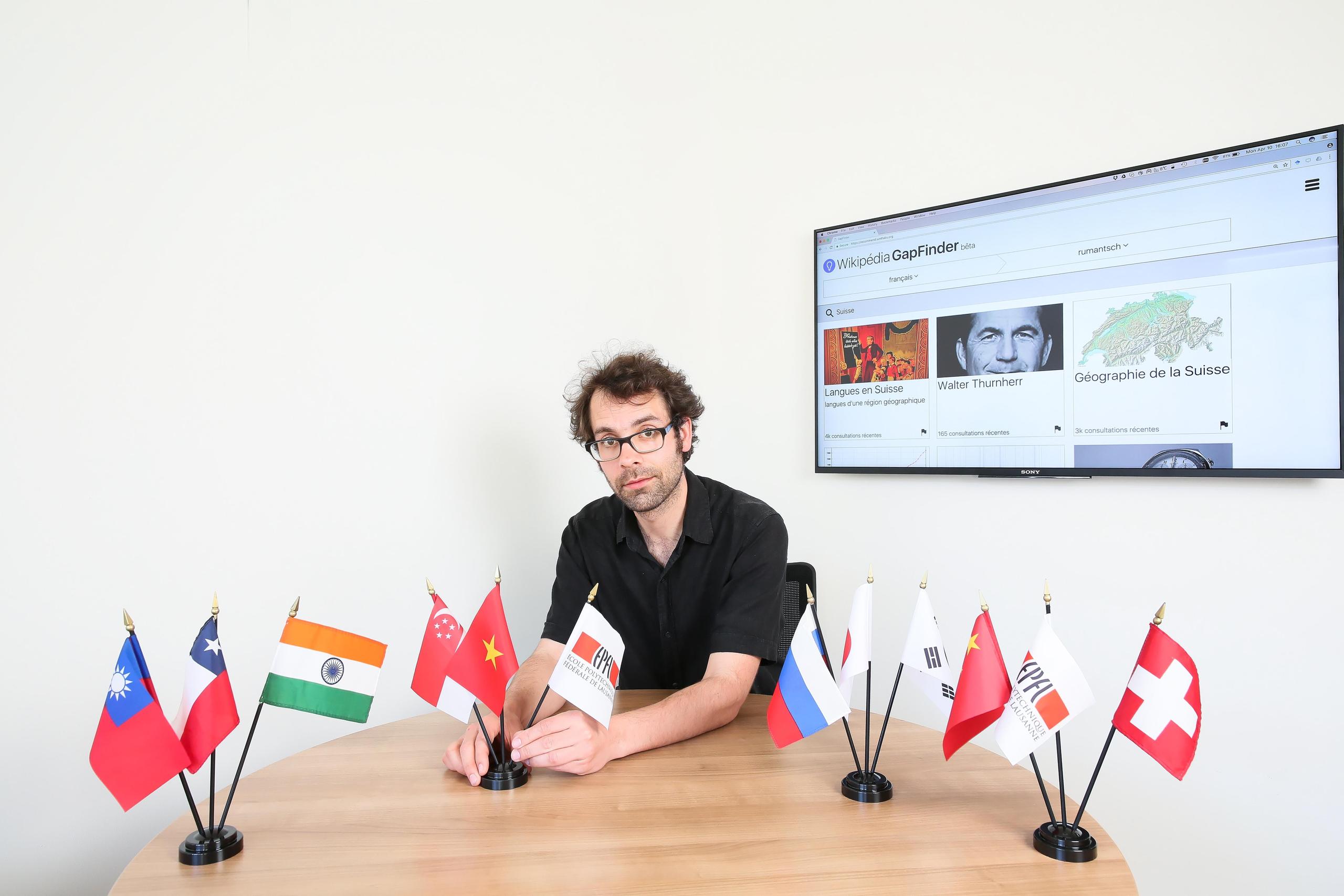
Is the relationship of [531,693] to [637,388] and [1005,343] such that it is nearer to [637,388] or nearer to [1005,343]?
[637,388]

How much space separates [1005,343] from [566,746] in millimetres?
1741

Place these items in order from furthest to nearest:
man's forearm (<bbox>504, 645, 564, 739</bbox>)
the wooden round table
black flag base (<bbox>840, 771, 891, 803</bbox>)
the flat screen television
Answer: the flat screen television < man's forearm (<bbox>504, 645, 564, 739</bbox>) < black flag base (<bbox>840, 771, 891, 803</bbox>) < the wooden round table

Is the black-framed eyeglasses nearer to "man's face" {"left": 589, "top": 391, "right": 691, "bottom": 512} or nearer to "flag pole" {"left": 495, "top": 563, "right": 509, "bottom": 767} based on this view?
"man's face" {"left": 589, "top": 391, "right": 691, "bottom": 512}

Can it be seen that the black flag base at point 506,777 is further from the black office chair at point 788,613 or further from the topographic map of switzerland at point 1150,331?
the topographic map of switzerland at point 1150,331

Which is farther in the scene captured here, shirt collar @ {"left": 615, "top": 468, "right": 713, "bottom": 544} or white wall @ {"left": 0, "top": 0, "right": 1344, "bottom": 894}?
shirt collar @ {"left": 615, "top": 468, "right": 713, "bottom": 544}

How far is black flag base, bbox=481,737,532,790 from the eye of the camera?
1.39m

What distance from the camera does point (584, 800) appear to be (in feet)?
4.36

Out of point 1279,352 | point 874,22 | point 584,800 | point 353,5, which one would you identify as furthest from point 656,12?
point 584,800

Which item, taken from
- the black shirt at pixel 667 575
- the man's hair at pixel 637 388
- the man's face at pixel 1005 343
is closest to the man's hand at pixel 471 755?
the black shirt at pixel 667 575

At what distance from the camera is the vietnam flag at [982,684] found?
1.24 metres

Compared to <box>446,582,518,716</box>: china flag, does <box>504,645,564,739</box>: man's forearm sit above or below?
below

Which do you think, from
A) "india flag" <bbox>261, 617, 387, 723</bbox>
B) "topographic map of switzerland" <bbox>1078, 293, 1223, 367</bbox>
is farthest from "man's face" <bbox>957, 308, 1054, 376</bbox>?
"india flag" <bbox>261, 617, 387, 723</bbox>

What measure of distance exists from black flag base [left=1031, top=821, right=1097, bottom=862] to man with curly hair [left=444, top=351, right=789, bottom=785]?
66 cm

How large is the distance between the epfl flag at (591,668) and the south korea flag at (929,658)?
0.51 m
